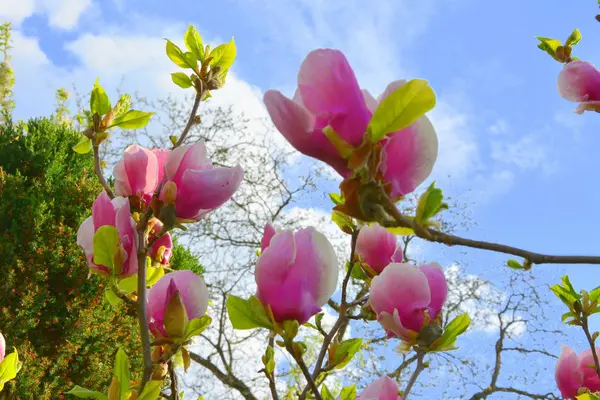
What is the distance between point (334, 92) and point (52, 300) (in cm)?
330

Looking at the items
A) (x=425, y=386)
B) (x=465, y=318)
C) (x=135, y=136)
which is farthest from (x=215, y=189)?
(x=135, y=136)

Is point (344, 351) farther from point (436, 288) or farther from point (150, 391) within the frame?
point (150, 391)

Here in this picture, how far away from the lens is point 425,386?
6500mm

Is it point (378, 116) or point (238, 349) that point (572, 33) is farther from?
point (238, 349)

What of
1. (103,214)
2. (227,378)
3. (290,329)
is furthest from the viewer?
(227,378)

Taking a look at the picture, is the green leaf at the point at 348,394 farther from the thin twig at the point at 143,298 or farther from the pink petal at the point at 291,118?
the pink petal at the point at 291,118

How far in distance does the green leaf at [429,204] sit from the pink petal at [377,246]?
0.39 meters

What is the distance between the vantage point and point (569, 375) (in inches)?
46.6

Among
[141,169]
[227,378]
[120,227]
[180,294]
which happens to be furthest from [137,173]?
[227,378]

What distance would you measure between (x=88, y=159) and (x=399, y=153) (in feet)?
13.2

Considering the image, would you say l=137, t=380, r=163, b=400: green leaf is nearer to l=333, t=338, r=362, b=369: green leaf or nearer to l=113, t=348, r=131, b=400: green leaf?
l=113, t=348, r=131, b=400: green leaf

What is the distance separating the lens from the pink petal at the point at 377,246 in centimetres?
99

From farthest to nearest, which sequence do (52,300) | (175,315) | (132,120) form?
(52,300), (132,120), (175,315)

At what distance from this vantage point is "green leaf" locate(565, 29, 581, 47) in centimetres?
137
